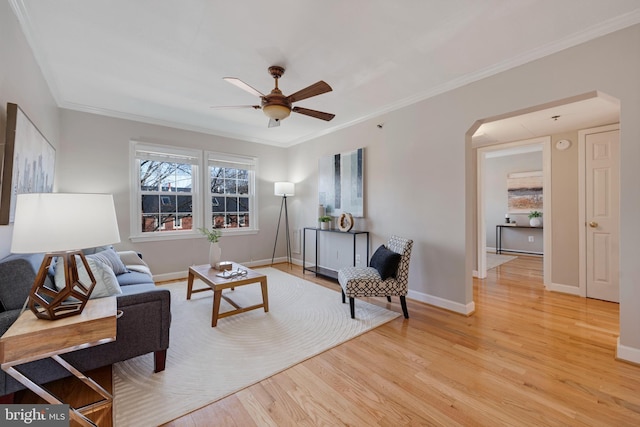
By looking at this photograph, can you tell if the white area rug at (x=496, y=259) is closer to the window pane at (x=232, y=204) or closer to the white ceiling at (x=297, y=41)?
the white ceiling at (x=297, y=41)

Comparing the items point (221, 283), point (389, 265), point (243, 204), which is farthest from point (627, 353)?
point (243, 204)

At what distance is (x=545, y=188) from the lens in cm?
405

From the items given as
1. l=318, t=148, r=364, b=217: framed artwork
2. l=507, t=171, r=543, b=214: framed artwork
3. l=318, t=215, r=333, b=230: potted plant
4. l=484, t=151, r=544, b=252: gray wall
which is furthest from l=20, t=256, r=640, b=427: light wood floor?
l=507, t=171, r=543, b=214: framed artwork

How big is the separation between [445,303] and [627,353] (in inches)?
55.4

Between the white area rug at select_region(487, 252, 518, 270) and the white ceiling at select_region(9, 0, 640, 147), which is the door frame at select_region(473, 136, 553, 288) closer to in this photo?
the white area rug at select_region(487, 252, 518, 270)

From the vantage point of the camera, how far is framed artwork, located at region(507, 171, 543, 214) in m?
6.52

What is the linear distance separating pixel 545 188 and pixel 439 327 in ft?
9.92

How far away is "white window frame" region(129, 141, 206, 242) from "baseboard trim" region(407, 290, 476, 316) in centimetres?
366

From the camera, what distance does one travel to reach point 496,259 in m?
6.09

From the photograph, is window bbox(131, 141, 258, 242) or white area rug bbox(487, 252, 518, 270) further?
white area rug bbox(487, 252, 518, 270)

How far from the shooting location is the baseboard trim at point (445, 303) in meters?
2.99

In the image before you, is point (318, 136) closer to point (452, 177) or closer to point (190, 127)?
point (190, 127)

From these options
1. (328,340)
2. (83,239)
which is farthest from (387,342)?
(83,239)

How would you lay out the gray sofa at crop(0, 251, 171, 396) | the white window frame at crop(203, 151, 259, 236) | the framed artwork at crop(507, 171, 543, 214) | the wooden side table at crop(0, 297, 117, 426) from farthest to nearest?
the framed artwork at crop(507, 171, 543, 214), the white window frame at crop(203, 151, 259, 236), the gray sofa at crop(0, 251, 171, 396), the wooden side table at crop(0, 297, 117, 426)
